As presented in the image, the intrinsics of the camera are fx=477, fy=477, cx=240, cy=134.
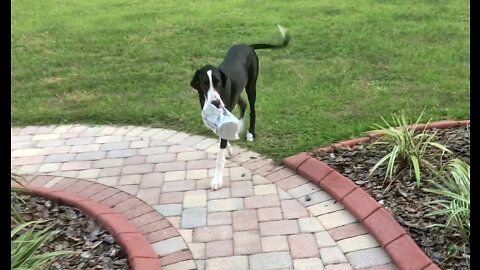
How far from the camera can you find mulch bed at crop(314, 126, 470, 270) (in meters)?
2.91

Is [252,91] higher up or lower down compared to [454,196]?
higher up

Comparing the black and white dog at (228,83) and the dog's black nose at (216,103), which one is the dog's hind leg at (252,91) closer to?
the black and white dog at (228,83)

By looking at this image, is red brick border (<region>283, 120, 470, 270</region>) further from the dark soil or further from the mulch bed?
the dark soil

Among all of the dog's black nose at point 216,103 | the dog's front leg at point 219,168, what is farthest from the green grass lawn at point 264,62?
the dog's black nose at point 216,103

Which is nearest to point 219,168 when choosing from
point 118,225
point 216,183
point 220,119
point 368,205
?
point 216,183

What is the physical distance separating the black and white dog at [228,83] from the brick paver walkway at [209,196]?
248 millimetres

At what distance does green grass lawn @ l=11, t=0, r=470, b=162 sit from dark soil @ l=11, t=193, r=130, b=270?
1734 millimetres

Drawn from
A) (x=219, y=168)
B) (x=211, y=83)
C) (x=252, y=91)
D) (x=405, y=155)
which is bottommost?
(x=219, y=168)

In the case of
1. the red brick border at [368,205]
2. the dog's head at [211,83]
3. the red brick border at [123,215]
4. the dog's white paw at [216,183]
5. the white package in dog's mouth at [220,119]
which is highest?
the dog's head at [211,83]

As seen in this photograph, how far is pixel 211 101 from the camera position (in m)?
3.51

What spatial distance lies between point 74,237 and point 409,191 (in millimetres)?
2386

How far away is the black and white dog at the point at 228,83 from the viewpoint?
139 inches

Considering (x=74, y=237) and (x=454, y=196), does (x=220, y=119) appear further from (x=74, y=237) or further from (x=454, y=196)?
(x=454, y=196)

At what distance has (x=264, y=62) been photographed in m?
7.03
